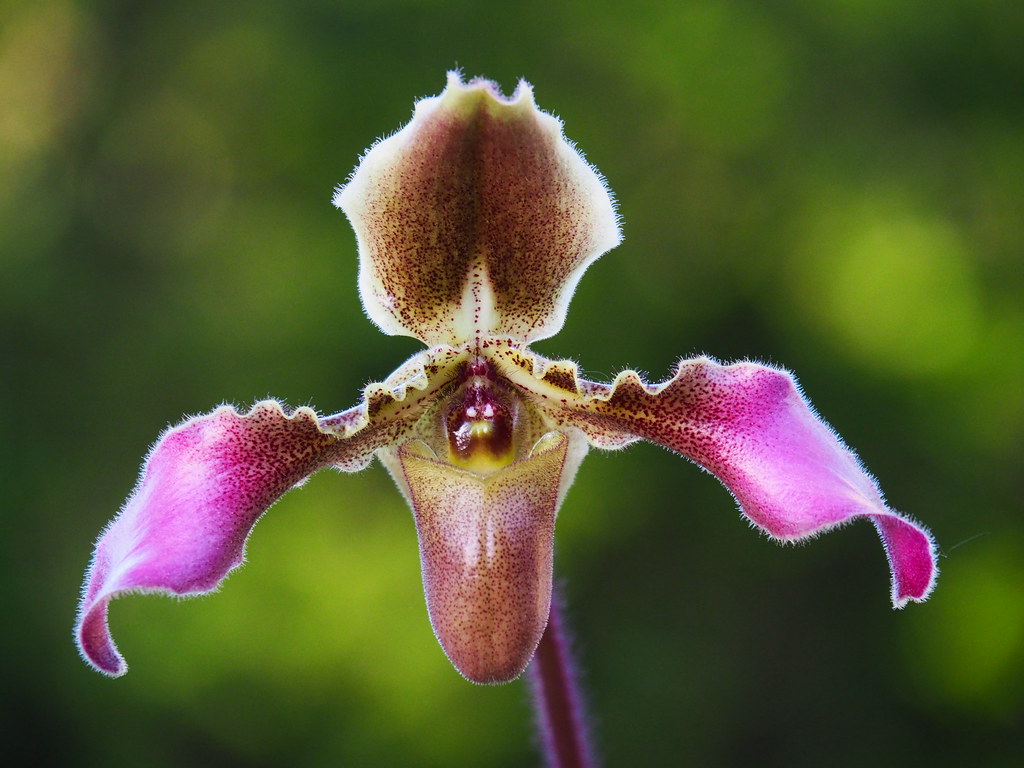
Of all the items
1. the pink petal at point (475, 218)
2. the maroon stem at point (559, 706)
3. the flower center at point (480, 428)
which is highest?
the pink petal at point (475, 218)

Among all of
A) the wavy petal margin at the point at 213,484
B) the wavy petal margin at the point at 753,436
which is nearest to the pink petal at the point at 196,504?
the wavy petal margin at the point at 213,484

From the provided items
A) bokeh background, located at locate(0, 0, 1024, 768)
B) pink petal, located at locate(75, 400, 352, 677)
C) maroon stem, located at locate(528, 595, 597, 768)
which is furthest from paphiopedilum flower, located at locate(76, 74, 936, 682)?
bokeh background, located at locate(0, 0, 1024, 768)

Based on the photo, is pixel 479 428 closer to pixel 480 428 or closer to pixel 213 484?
pixel 480 428

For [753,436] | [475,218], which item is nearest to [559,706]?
[753,436]

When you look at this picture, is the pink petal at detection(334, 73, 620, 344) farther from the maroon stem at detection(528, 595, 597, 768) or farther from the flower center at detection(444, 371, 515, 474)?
the maroon stem at detection(528, 595, 597, 768)

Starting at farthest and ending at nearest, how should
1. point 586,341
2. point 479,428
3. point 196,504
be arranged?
point 586,341 → point 479,428 → point 196,504

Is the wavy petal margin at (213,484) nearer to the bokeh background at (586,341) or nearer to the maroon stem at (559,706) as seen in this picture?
the maroon stem at (559,706)

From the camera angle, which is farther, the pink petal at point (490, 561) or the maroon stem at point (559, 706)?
the maroon stem at point (559, 706)

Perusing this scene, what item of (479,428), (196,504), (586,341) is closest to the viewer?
(196,504)

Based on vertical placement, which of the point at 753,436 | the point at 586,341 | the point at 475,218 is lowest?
the point at 753,436
